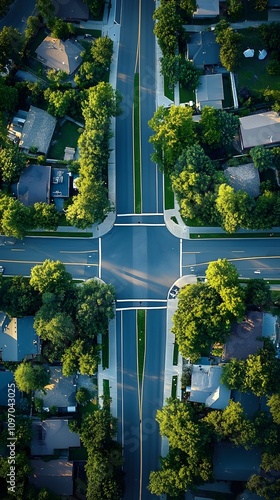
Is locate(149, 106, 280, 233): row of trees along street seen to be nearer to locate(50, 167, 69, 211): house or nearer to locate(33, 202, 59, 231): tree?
locate(50, 167, 69, 211): house

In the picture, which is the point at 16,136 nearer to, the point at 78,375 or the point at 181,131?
the point at 181,131

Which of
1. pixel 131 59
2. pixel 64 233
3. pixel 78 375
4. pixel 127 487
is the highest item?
pixel 131 59

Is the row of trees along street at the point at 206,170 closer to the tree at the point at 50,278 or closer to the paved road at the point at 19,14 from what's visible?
the tree at the point at 50,278

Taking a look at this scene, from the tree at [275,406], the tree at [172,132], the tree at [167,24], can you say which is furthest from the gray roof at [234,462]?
the tree at [167,24]

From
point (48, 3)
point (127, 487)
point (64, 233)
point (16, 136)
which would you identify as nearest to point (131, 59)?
point (48, 3)

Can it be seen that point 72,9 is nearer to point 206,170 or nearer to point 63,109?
point 63,109

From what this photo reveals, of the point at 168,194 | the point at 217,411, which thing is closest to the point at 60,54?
the point at 168,194
